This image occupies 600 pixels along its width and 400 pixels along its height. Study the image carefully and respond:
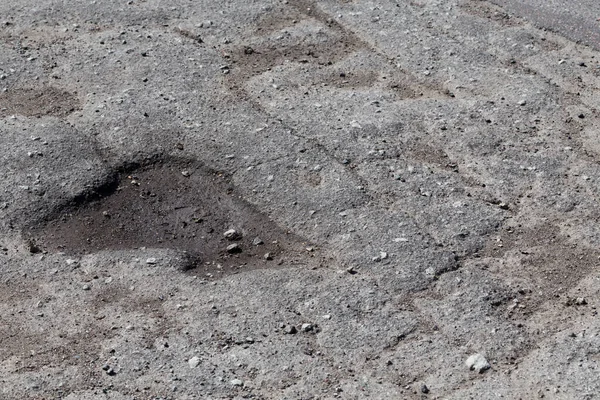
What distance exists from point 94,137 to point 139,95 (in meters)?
0.50

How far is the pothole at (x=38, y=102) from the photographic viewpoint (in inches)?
217

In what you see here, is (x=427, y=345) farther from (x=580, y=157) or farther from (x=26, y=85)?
(x=26, y=85)

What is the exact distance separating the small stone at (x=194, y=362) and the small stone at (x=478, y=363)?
3.48 ft

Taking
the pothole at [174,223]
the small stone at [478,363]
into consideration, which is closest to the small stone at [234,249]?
the pothole at [174,223]

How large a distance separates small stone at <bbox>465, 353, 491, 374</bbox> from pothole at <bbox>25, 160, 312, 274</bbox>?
0.96 m

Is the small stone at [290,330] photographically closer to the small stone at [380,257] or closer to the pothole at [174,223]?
the pothole at [174,223]

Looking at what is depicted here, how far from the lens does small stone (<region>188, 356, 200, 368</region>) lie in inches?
154

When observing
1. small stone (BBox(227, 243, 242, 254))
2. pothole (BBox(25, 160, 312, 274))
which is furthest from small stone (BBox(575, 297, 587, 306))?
small stone (BBox(227, 243, 242, 254))

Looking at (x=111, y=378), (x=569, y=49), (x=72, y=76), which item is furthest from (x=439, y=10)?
(x=111, y=378)

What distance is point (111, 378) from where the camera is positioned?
3844mm

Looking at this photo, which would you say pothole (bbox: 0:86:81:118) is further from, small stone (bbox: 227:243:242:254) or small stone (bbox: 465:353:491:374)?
small stone (bbox: 465:353:491:374)

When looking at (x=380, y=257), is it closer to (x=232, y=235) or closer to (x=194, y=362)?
(x=232, y=235)

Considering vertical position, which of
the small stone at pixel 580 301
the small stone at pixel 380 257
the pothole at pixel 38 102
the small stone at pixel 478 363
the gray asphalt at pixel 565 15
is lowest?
the pothole at pixel 38 102

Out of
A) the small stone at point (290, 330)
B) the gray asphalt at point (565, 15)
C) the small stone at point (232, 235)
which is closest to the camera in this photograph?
the small stone at point (290, 330)
